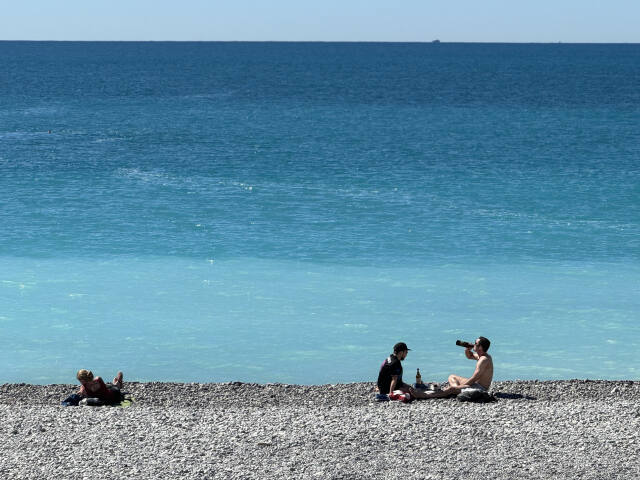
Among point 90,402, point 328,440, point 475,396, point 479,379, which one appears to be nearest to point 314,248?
point 479,379

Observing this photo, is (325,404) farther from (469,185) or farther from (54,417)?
(469,185)

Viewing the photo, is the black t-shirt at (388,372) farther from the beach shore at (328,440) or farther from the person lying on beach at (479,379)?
the person lying on beach at (479,379)

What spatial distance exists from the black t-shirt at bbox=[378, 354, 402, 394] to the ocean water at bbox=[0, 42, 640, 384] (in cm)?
404

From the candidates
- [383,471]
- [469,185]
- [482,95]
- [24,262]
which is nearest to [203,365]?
[383,471]

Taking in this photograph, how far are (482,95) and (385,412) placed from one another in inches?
3364

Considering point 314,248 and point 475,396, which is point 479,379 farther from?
point 314,248

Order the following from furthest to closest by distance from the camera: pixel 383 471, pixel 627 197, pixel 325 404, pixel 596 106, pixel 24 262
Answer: pixel 596 106
pixel 627 197
pixel 24 262
pixel 325 404
pixel 383 471

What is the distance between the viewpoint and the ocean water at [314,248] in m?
21.9

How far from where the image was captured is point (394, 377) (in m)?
16.1

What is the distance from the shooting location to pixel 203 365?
20.9m

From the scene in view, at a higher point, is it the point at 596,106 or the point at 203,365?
the point at 596,106

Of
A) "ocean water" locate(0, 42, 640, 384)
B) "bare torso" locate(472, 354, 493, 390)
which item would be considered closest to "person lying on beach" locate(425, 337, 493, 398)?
"bare torso" locate(472, 354, 493, 390)

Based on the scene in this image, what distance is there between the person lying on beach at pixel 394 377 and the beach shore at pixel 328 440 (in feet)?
1.19

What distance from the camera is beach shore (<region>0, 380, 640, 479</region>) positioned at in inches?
484
